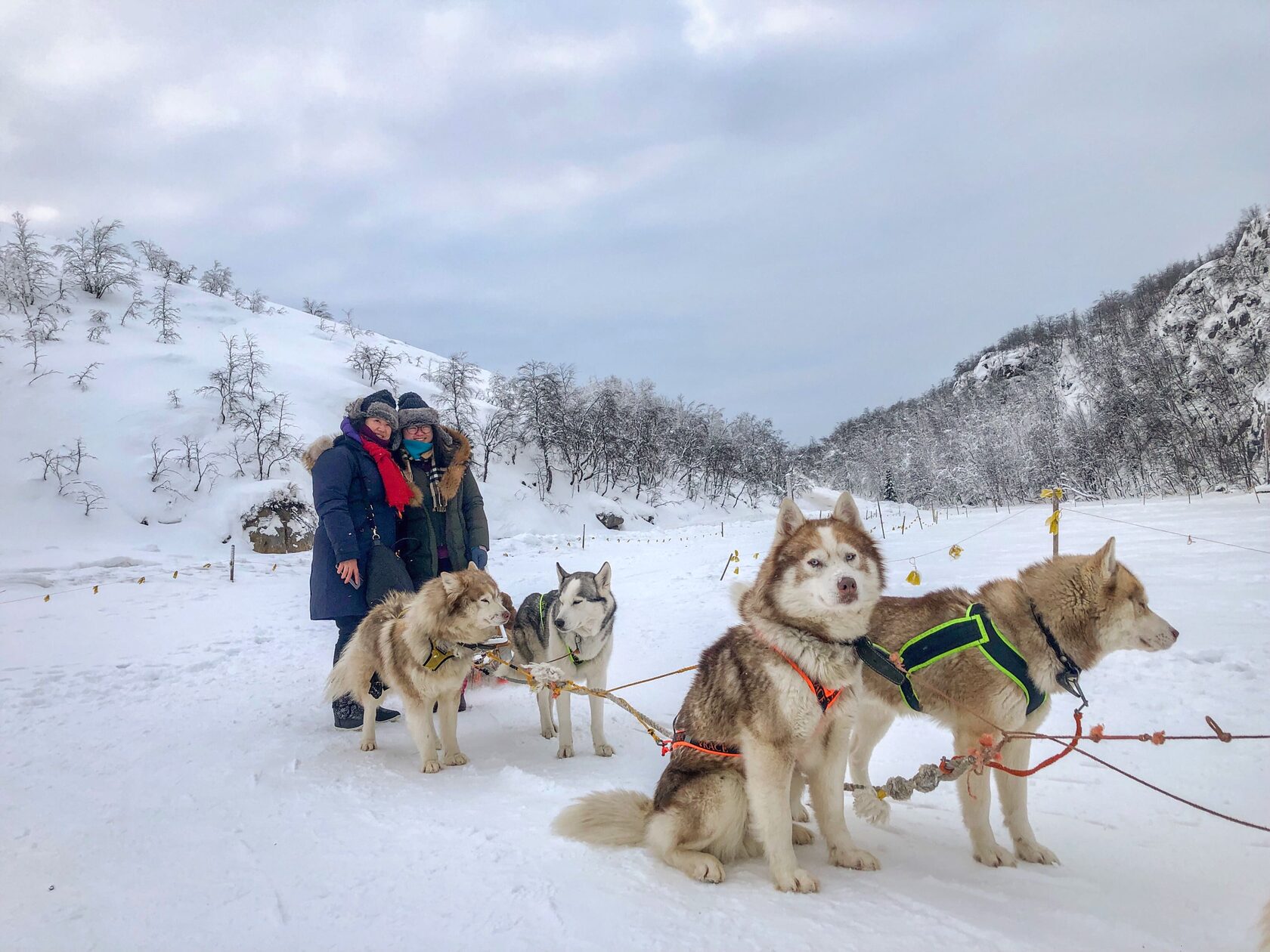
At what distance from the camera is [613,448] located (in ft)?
150

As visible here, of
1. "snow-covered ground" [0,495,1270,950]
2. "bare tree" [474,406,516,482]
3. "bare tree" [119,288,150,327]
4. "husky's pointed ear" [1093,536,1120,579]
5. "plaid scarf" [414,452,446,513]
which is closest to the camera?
"snow-covered ground" [0,495,1270,950]

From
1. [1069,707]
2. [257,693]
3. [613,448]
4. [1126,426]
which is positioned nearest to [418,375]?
[613,448]

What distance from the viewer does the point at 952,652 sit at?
291 centimetres

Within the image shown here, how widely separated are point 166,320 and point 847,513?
154 ft

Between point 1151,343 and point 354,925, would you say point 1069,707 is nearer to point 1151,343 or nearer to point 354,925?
point 354,925

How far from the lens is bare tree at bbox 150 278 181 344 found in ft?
116

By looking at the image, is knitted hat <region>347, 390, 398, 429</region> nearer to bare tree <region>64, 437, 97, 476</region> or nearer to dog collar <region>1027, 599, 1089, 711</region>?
dog collar <region>1027, 599, 1089, 711</region>

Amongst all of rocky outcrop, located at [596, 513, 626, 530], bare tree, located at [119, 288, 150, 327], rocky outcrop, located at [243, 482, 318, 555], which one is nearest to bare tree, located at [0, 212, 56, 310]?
bare tree, located at [119, 288, 150, 327]

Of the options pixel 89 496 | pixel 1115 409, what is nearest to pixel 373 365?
pixel 89 496

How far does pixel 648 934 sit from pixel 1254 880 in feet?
9.19

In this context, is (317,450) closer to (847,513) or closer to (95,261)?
(847,513)

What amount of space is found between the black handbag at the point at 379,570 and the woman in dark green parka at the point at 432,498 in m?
0.26

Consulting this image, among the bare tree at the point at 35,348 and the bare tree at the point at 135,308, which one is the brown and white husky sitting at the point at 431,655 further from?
the bare tree at the point at 135,308

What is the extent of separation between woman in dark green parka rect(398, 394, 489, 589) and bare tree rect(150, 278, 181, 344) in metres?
40.5
